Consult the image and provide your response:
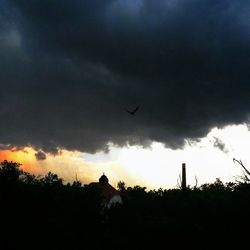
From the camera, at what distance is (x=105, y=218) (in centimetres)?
3831

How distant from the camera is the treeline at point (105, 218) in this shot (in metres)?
25.4

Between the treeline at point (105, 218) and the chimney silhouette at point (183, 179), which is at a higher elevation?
the chimney silhouette at point (183, 179)

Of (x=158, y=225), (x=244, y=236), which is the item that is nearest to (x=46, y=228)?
(x=158, y=225)

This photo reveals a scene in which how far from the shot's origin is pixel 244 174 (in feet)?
73.4

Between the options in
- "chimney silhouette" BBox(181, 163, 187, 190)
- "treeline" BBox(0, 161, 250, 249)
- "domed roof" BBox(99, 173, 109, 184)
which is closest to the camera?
"treeline" BBox(0, 161, 250, 249)

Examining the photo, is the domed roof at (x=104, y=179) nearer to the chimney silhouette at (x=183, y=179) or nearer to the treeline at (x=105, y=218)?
the chimney silhouette at (x=183, y=179)

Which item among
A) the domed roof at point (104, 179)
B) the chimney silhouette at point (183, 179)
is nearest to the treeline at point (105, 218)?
the chimney silhouette at point (183, 179)

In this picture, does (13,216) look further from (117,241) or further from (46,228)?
(117,241)

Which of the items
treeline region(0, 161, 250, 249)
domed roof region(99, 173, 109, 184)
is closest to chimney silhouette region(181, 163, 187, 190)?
treeline region(0, 161, 250, 249)

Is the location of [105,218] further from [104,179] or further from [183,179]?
[104,179]

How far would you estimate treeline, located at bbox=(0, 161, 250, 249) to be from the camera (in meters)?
25.4

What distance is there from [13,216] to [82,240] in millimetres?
4634

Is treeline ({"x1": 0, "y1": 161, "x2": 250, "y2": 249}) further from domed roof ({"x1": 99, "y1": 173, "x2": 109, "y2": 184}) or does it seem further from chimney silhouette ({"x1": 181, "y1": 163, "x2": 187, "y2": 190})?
domed roof ({"x1": 99, "y1": 173, "x2": 109, "y2": 184})

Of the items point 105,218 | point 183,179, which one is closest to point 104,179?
point 183,179
